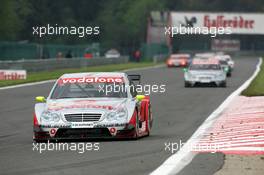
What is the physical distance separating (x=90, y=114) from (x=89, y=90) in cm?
133

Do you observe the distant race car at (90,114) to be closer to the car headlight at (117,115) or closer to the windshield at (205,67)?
the car headlight at (117,115)

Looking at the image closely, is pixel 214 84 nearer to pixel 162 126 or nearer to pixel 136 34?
pixel 162 126

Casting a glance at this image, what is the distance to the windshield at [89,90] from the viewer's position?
54.7 ft

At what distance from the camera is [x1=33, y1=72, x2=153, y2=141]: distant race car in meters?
15.5

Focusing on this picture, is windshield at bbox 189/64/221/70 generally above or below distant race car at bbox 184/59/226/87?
above

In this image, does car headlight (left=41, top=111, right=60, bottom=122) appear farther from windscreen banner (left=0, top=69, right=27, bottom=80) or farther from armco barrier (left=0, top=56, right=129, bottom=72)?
armco barrier (left=0, top=56, right=129, bottom=72)

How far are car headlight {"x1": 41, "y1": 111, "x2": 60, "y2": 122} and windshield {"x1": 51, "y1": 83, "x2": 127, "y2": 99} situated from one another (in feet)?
3.22

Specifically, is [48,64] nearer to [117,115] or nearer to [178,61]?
[178,61]

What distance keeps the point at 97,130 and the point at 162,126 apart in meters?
4.11

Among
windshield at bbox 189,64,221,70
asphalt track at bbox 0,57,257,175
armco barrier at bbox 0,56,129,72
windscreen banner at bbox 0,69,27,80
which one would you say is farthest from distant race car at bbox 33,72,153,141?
armco barrier at bbox 0,56,129,72

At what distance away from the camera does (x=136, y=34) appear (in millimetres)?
126875

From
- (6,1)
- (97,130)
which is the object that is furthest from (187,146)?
(6,1)

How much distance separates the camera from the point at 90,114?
51.1ft

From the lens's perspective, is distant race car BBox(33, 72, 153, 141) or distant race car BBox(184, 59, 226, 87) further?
distant race car BBox(184, 59, 226, 87)
